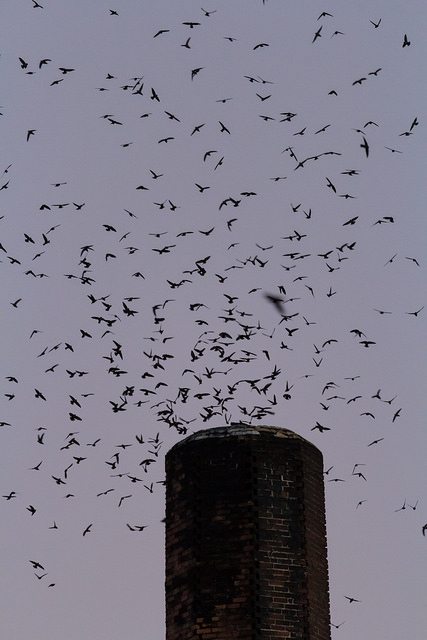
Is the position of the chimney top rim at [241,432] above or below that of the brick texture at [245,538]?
above

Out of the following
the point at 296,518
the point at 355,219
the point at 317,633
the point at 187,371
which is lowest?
the point at 317,633

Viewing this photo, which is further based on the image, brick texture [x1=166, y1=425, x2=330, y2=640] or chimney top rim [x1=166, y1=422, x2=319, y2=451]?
chimney top rim [x1=166, y1=422, x2=319, y2=451]

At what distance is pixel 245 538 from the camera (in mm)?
14602

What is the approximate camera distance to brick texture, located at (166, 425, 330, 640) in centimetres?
1438

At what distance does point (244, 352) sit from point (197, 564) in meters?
2.80

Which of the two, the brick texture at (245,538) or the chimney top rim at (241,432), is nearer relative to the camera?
the brick texture at (245,538)

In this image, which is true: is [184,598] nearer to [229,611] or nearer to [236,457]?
[229,611]

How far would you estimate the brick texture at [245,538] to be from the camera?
14.4 m

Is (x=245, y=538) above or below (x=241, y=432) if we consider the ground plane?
below

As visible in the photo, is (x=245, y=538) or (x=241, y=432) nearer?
(x=245, y=538)

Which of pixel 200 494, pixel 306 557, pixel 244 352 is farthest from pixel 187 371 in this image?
pixel 306 557

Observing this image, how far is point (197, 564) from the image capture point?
14711 mm

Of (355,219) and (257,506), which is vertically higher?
(355,219)

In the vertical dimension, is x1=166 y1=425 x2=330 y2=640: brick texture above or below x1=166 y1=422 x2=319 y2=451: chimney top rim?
below
